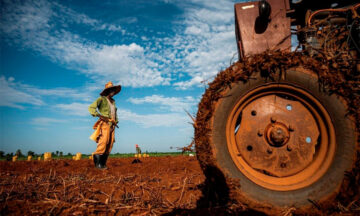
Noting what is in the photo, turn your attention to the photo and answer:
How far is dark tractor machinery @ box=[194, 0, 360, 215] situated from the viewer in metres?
1.54

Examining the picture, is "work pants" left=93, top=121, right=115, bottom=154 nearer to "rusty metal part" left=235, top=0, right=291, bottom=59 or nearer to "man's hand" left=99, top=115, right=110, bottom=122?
"man's hand" left=99, top=115, right=110, bottom=122

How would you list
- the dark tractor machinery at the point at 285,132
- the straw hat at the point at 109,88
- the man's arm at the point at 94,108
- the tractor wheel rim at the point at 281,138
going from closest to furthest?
the dark tractor machinery at the point at 285,132 → the tractor wheel rim at the point at 281,138 → the man's arm at the point at 94,108 → the straw hat at the point at 109,88

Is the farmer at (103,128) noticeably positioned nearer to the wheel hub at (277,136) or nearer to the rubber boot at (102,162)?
the rubber boot at (102,162)

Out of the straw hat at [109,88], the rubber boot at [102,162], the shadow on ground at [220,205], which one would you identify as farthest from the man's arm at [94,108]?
the shadow on ground at [220,205]

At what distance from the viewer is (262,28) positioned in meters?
2.23

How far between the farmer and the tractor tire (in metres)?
4.42

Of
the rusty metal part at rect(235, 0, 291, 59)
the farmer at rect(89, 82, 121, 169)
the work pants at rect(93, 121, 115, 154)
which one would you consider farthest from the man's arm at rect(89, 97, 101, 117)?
the rusty metal part at rect(235, 0, 291, 59)

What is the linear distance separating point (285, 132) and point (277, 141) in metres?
0.12

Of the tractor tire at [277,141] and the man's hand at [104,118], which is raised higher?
the man's hand at [104,118]

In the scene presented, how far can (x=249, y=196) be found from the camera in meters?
1.58

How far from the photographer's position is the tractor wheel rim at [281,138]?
1.68m

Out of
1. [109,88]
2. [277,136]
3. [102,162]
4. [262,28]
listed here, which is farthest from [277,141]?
[109,88]

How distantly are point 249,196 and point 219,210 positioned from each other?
273mm

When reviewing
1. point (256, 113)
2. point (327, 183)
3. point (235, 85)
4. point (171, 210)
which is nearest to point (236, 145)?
point (256, 113)
